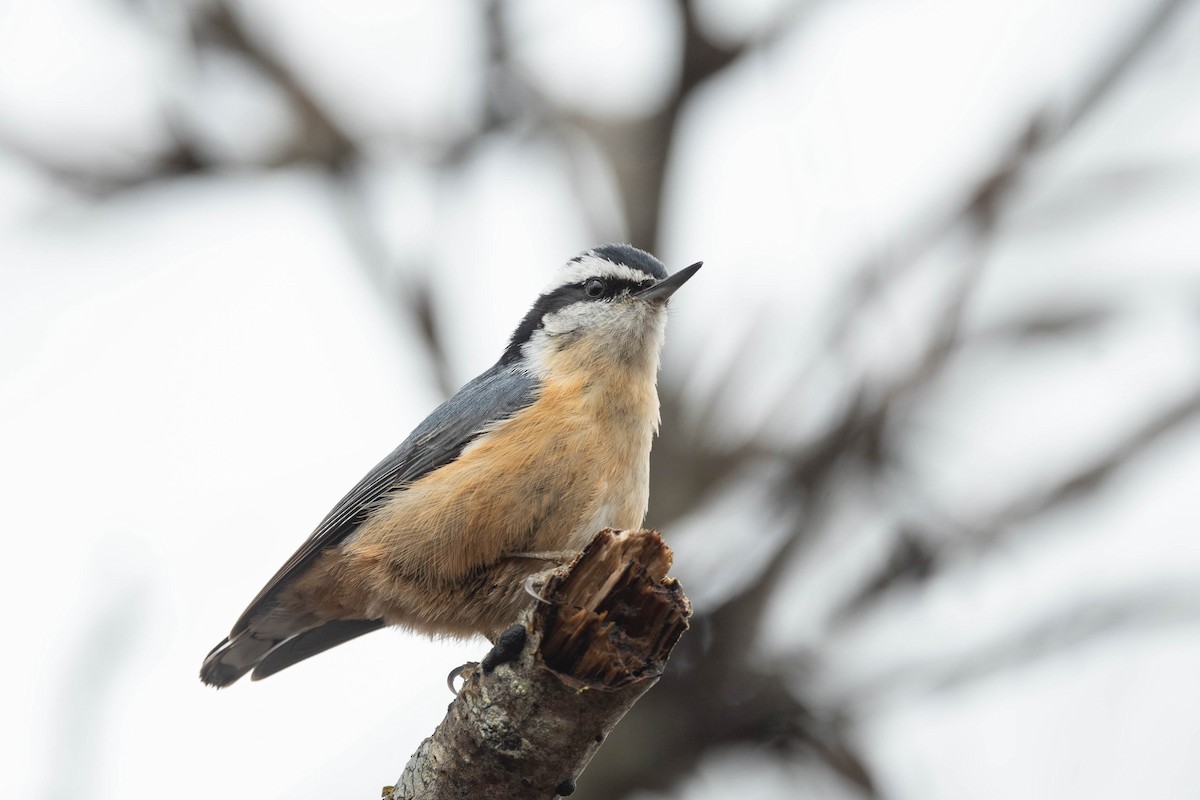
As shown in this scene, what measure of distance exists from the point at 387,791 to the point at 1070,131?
13.2ft

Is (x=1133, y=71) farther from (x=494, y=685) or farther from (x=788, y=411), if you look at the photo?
(x=494, y=685)

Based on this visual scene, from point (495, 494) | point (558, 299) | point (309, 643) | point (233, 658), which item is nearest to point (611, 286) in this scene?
point (558, 299)

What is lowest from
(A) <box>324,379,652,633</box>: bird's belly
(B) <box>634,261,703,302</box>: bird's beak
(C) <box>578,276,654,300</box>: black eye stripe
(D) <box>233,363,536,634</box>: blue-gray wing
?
(A) <box>324,379,652,633</box>: bird's belly

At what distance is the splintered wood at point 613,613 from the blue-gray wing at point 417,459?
5.23 feet

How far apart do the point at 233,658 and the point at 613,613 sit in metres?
2.58

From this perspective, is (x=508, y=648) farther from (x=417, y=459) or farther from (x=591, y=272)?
(x=591, y=272)

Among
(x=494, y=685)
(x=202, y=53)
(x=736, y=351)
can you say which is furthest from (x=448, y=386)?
(x=494, y=685)

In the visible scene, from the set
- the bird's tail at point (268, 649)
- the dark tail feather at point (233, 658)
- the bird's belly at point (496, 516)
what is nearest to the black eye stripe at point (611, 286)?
the bird's belly at point (496, 516)

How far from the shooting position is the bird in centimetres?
391

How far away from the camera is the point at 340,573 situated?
14.2ft

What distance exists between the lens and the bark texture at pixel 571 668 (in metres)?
2.64

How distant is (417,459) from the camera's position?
4.40 meters

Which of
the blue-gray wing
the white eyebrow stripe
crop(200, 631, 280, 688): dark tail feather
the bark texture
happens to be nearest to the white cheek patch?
the white eyebrow stripe

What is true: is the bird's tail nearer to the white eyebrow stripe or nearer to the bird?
the bird
